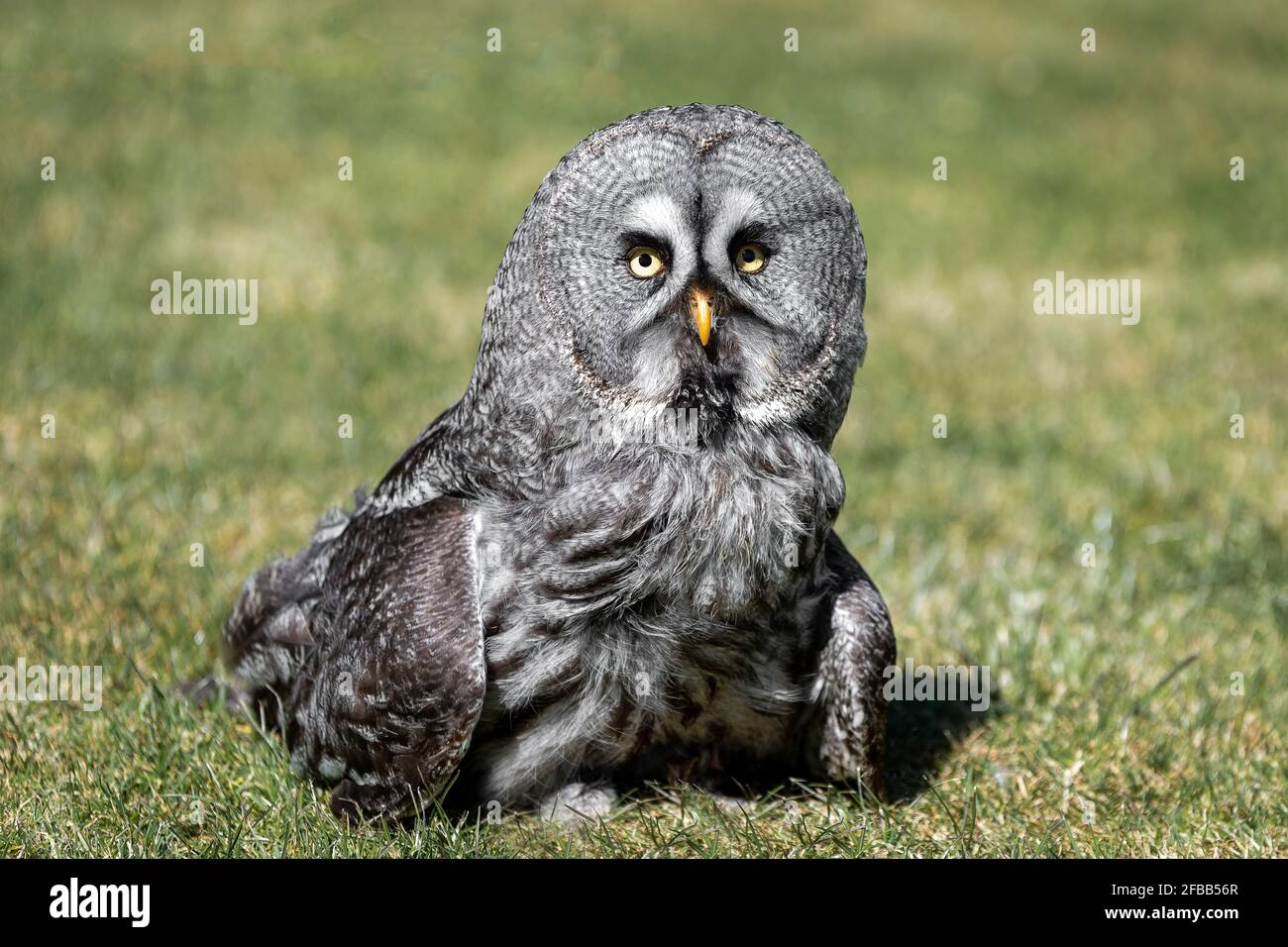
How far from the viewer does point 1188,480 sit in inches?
304

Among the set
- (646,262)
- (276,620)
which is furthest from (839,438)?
(646,262)

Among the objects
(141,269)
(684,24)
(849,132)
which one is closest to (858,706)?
(141,269)

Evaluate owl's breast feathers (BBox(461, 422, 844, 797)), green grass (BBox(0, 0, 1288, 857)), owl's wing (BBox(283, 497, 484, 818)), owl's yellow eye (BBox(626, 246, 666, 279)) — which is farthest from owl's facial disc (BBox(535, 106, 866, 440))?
green grass (BBox(0, 0, 1288, 857))

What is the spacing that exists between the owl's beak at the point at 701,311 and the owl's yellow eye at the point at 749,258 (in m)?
0.16

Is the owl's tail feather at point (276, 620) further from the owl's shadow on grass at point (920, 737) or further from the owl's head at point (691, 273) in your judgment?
the owl's shadow on grass at point (920, 737)

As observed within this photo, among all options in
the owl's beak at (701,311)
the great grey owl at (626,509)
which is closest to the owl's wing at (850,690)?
the great grey owl at (626,509)

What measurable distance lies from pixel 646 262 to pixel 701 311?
0.76 feet

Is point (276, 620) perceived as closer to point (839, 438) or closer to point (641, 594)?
point (641, 594)

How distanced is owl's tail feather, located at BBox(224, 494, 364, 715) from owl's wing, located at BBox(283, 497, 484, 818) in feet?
1.06

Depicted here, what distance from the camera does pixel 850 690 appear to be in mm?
4617

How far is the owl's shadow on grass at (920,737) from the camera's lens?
504 centimetres

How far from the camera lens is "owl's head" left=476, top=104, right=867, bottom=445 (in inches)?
161

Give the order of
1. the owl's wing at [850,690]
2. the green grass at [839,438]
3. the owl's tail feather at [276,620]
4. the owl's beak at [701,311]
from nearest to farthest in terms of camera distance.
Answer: the owl's beak at [701,311]
the owl's wing at [850,690]
the green grass at [839,438]
the owl's tail feather at [276,620]

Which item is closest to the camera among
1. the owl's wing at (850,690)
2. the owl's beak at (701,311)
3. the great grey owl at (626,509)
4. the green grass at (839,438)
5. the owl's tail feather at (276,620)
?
the owl's beak at (701,311)
